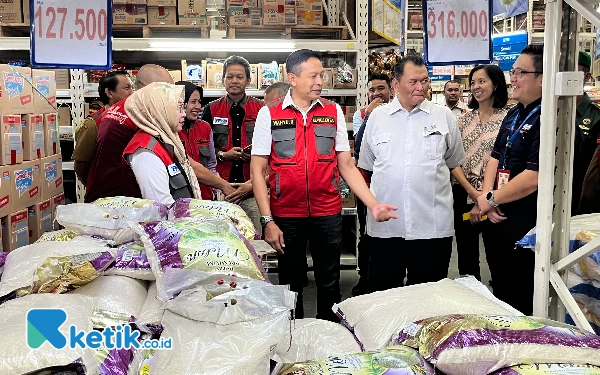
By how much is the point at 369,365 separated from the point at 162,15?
15.1 ft

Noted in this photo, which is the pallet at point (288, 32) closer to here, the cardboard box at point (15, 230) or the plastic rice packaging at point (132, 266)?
the cardboard box at point (15, 230)

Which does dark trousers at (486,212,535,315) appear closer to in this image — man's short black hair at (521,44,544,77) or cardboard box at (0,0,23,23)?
man's short black hair at (521,44,544,77)

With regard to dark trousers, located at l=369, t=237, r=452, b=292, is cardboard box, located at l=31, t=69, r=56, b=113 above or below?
above

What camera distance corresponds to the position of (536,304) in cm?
183

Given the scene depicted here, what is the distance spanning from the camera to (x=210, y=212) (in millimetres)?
2389

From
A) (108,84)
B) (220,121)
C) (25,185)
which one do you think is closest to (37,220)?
(25,185)

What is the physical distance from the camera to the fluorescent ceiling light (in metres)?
4.89

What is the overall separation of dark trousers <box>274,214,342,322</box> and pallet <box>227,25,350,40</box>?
2609mm

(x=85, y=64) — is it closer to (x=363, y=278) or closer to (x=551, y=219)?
(x=363, y=278)

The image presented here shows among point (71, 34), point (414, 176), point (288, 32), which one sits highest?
point (288, 32)

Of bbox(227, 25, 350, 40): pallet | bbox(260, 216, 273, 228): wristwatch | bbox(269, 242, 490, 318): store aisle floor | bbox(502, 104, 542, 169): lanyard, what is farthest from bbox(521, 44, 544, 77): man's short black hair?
bbox(227, 25, 350, 40): pallet

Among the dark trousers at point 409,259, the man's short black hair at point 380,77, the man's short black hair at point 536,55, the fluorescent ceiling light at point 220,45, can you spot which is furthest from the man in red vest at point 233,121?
the man's short black hair at point 536,55

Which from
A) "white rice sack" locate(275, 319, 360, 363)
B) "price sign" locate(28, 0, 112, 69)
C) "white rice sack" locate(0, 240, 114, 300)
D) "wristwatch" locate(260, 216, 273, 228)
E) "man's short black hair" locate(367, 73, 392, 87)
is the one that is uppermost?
"price sign" locate(28, 0, 112, 69)

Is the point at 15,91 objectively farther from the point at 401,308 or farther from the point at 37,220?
the point at 401,308
